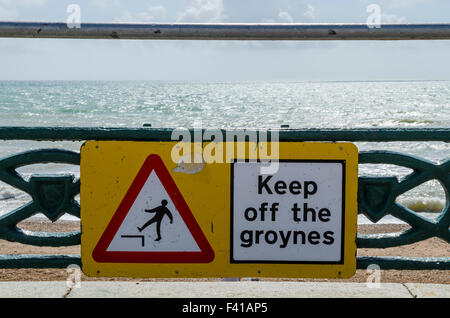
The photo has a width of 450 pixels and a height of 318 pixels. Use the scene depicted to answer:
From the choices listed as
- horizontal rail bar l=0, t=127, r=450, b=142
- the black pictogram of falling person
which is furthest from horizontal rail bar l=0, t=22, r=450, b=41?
the black pictogram of falling person

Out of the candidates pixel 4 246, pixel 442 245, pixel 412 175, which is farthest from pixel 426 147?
pixel 412 175

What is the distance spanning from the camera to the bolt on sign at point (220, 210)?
249cm

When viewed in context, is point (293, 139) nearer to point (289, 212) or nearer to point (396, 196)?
point (289, 212)

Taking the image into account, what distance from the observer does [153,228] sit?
99.7 inches

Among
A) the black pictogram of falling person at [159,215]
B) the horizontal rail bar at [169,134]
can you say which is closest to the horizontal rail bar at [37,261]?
the black pictogram of falling person at [159,215]

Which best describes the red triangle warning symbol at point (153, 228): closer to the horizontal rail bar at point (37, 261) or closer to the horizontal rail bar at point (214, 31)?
the horizontal rail bar at point (37, 261)

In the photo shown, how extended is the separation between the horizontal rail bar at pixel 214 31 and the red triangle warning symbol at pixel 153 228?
1.82ft

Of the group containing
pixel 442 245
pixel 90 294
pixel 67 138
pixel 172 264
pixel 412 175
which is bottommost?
pixel 442 245

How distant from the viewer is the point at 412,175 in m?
2.59

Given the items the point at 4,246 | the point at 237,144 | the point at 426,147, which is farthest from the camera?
the point at 426,147

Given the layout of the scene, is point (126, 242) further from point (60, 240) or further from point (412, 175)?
point (412, 175)

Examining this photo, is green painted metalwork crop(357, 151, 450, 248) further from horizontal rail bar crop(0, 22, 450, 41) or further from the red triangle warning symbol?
the red triangle warning symbol

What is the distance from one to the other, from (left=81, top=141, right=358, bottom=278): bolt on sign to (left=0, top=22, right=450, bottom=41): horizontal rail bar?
0.47m
